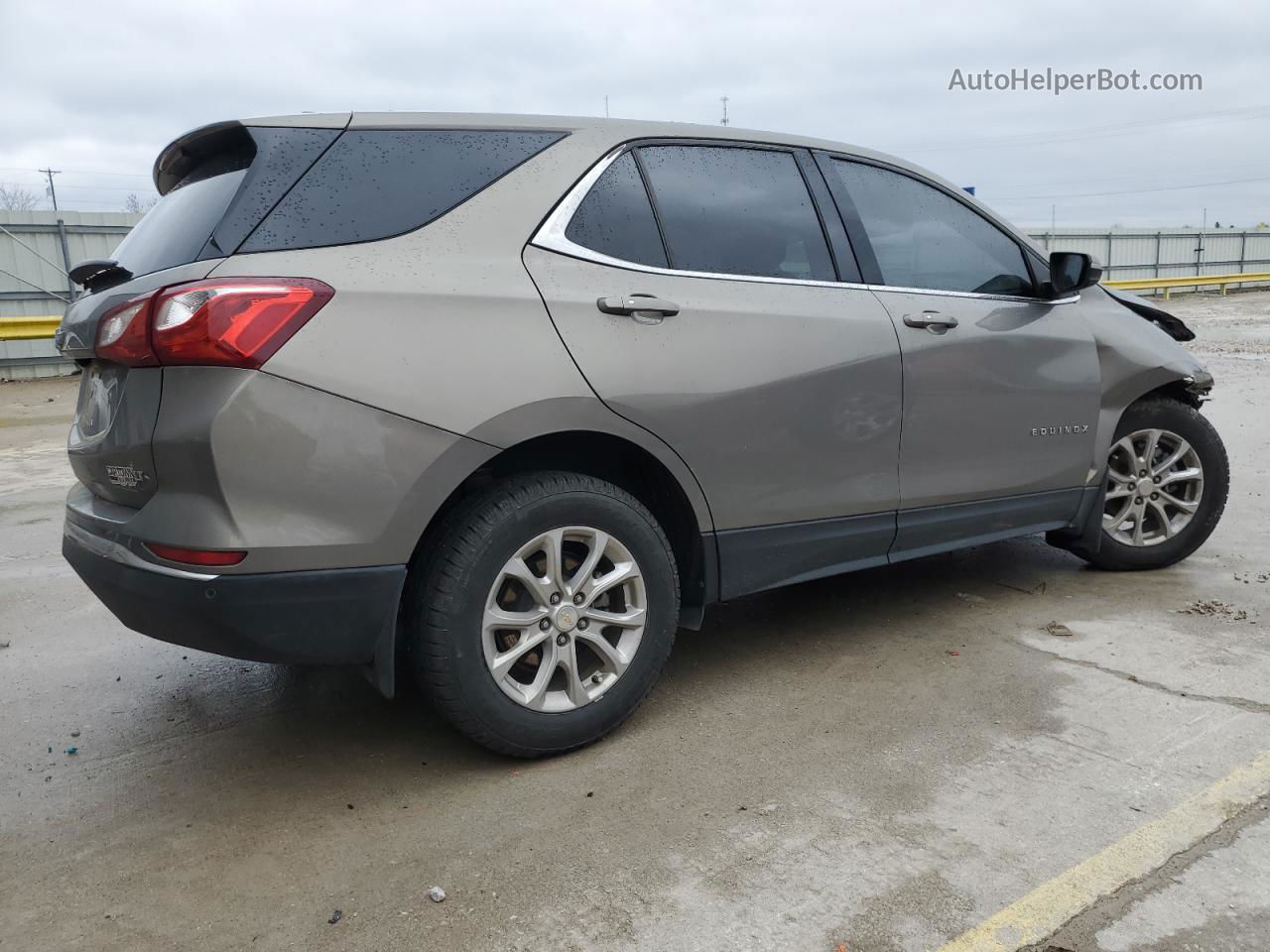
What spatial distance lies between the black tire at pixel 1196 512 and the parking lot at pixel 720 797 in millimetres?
339

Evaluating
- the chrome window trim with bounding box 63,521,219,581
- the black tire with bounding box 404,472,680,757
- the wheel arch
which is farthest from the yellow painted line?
the chrome window trim with bounding box 63,521,219,581

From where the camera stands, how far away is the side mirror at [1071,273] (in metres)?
4.15

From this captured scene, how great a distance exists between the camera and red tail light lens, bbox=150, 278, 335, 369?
2.46 metres

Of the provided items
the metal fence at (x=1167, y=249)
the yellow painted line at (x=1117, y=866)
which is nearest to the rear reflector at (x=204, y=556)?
the yellow painted line at (x=1117, y=866)

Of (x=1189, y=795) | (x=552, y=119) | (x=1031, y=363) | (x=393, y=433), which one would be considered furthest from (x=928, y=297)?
(x=393, y=433)

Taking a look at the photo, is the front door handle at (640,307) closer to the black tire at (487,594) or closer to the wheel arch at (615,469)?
the wheel arch at (615,469)

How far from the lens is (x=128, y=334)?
258cm

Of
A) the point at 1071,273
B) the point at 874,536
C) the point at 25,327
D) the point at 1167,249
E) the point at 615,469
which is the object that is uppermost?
the point at 1167,249

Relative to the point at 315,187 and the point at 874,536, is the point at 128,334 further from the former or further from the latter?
the point at 874,536

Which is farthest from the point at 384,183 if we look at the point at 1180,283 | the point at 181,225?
the point at 1180,283

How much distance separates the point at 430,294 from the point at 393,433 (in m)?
0.38

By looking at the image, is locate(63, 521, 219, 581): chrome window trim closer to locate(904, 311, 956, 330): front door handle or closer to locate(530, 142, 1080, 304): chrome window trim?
locate(530, 142, 1080, 304): chrome window trim

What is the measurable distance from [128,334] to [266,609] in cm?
76

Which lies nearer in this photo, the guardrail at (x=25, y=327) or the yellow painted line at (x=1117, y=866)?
the yellow painted line at (x=1117, y=866)
